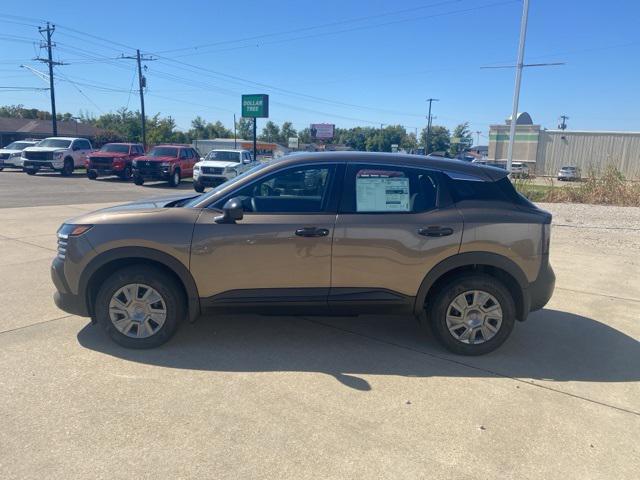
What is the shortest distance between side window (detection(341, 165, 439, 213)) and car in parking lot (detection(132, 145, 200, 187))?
19.8 meters

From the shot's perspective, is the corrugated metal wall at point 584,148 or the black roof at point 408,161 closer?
the black roof at point 408,161

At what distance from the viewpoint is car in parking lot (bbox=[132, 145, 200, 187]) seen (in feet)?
72.7

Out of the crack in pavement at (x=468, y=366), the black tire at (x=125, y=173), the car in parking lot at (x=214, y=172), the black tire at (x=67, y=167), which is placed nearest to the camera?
the crack in pavement at (x=468, y=366)

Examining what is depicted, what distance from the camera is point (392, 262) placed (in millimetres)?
3963

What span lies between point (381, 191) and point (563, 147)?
5080 cm

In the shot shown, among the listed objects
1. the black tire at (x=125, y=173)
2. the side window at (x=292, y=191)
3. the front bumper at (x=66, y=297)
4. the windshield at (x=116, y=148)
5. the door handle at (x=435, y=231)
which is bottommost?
the front bumper at (x=66, y=297)

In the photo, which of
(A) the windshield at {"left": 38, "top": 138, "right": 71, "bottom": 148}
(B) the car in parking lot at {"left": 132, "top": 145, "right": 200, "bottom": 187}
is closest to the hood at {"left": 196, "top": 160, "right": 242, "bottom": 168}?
(B) the car in parking lot at {"left": 132, "top": 145, "right": 200, "bottom": 187}

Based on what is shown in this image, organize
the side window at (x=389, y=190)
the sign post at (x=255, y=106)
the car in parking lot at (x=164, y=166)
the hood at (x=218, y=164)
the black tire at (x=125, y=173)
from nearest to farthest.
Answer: the side window at (x=389, y=190) < the hood at (x=218, y=164) < the car in parking lot at (x=164, y=166) < the black tire at (x=125, y=173) < the sign post at (x=255, y=106)

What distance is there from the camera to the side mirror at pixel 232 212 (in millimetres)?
3775

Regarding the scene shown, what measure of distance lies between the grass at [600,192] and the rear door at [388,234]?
14122 millimetres

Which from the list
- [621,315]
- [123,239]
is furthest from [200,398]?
[621,315]

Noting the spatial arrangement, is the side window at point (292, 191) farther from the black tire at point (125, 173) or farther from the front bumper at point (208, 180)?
the black tire at point (125, 173)

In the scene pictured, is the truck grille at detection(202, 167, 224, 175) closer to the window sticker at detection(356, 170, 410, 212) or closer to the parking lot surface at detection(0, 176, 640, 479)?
the parking lot surface at detection(0, 176, 640, 479)

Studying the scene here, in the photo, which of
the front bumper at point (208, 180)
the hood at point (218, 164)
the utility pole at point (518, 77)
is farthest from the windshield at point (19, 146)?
the utility pole at point (518, 77)
